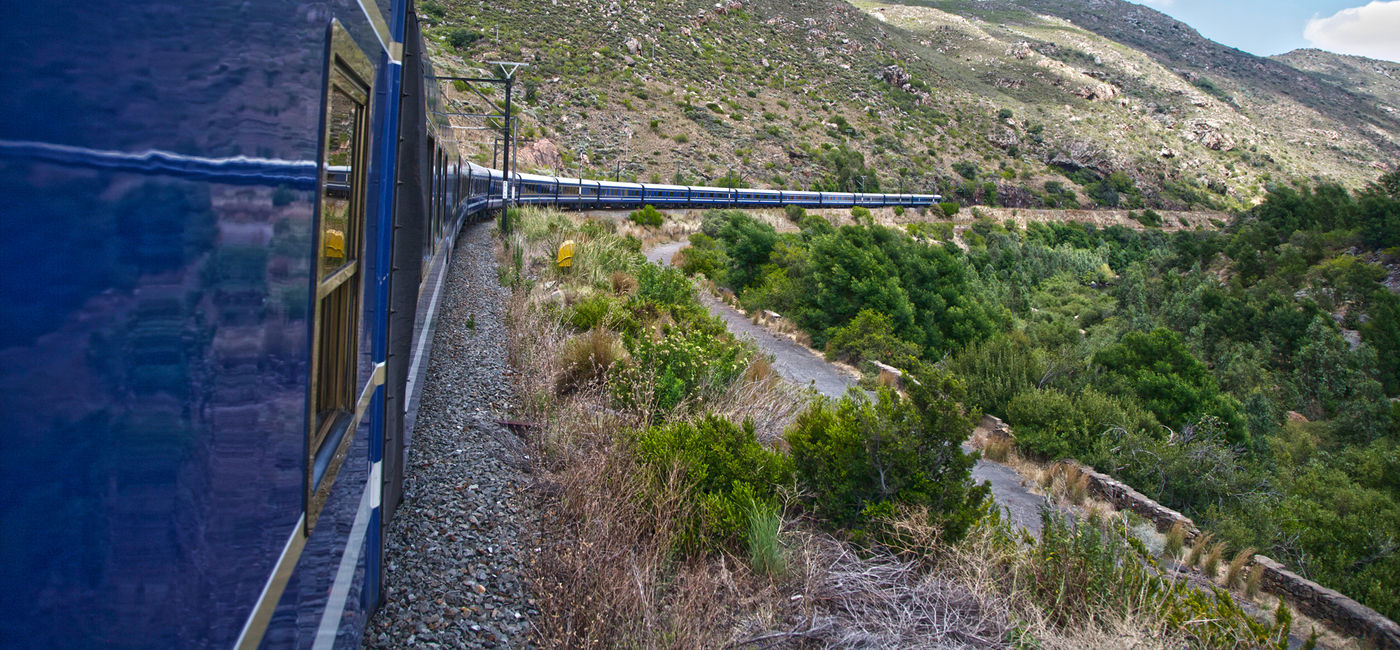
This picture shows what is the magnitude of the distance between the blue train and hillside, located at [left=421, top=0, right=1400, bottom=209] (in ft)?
124

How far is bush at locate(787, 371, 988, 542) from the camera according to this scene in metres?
4.99

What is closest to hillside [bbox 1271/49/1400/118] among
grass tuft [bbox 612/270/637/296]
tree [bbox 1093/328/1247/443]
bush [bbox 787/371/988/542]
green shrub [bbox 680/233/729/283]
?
green shrub [bbox 680/233/729/283]

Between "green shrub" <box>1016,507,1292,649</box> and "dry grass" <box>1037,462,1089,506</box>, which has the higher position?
"green shrub" <box>1016,507,1292,649</box>

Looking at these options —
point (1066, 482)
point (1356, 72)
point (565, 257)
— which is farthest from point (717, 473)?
point (1356, 72)

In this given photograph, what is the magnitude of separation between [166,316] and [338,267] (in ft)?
3.43

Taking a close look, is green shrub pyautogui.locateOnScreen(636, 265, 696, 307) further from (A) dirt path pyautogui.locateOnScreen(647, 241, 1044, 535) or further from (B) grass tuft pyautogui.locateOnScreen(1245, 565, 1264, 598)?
(B) grass tuft pyautogui.locateOnScreen(1245, 565, 1264, 598)

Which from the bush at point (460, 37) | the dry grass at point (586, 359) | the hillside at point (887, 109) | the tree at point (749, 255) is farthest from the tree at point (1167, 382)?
the bush at point (460, 37)

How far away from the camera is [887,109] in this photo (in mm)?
65438

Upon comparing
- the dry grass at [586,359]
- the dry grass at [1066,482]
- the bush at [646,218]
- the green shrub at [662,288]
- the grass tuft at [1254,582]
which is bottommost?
the grass tuft at [1254,582]

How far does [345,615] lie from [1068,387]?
38.0ft

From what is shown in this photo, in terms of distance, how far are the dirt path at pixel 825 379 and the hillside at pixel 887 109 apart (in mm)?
26504

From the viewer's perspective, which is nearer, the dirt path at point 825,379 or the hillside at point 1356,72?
the dirt path at point 825,379

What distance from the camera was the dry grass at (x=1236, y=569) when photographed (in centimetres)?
737

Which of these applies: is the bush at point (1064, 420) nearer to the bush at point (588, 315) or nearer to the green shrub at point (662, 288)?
the green shrub at point (662, 288)
